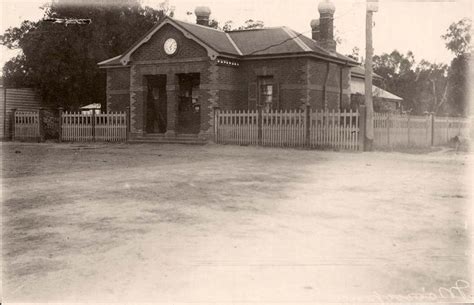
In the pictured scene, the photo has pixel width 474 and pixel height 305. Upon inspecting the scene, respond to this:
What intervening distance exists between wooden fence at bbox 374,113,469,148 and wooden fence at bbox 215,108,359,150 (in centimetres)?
116

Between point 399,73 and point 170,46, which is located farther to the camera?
point 399,73

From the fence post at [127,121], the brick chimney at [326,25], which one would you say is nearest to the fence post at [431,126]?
the brick chimney at [326,25]

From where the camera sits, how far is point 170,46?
26.9 metres

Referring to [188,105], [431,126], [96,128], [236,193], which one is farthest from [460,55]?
[236,193]

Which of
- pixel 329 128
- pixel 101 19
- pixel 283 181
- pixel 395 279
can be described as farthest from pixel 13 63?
pixel 395 279

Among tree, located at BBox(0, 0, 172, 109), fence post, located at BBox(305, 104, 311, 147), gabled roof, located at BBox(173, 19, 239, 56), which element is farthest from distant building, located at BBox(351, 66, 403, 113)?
tree, located at BBox(0, 0, 172, 109)

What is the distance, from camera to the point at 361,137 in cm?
1966

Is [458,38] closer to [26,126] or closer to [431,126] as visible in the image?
[431,126]

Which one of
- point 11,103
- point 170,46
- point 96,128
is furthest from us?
point 11,103

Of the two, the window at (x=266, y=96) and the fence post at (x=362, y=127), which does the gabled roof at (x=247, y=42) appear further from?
the fence post at (x=362, y=127)

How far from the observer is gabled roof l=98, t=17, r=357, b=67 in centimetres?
2589

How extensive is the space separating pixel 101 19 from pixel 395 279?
35034 millimetres

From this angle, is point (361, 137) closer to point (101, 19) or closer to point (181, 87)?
point (181, 87)

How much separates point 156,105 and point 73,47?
947cm
